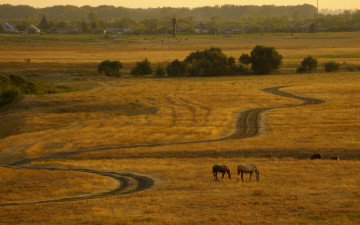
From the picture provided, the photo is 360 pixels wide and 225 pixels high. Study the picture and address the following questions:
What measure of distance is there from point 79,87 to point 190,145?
5248 cm

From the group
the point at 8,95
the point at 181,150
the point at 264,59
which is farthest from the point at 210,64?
the point at 181,150

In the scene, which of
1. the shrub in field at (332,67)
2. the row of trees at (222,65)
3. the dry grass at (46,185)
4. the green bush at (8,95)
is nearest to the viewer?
the dry grass at (46,185)

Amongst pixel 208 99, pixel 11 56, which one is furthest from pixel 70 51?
pixel 208 99

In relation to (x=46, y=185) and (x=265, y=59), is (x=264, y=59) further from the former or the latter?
(x=46, y=185)

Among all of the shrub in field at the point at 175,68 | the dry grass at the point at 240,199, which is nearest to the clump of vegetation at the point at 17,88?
the shrub in field at the point at 175,68

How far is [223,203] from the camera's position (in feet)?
82.6

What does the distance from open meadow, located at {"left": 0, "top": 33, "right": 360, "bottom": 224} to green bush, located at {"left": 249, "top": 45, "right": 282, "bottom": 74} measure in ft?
37.4

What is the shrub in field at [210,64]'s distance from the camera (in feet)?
400

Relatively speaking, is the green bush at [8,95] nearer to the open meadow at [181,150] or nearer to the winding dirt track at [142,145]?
the open meadow at [181,150]

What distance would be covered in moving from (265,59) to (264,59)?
0.69 feet

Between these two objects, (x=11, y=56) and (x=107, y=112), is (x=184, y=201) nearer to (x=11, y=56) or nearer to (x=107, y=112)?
(x=107, y=112)

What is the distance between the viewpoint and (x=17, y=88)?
8100 centimetres

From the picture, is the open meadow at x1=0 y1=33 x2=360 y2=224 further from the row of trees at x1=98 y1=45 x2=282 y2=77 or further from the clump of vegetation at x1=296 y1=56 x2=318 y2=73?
the row of trees at x1=98 y1=45 x2=282 y2=77

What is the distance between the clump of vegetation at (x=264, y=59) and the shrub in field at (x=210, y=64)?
4240 millimetres
